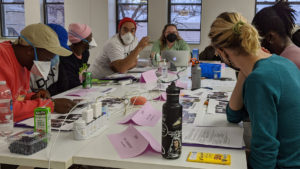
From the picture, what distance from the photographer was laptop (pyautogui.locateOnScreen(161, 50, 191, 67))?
349 centimetres

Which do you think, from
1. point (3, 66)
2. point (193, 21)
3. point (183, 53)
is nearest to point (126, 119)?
point (3, 66)

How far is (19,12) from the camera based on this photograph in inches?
288

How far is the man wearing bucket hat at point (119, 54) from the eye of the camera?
10.1 feet

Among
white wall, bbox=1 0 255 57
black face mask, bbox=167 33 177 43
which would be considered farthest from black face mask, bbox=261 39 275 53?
white wall, bbox=1 0 255 57

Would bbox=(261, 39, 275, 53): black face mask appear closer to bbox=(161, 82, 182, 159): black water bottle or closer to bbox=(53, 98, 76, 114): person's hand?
bbox=(161, 82, 182, 159): black water bottle

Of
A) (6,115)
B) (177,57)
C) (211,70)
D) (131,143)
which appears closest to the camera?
(131,143)

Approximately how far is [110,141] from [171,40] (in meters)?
3.11

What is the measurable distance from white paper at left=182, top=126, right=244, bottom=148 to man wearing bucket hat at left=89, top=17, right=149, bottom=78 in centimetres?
186

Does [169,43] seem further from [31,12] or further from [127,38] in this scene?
[31,12]

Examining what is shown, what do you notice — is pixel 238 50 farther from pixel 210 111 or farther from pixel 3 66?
pixel 3 66

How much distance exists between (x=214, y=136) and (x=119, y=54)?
2097mm

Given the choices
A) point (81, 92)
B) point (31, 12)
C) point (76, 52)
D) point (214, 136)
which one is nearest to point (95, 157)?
point (214, 136)

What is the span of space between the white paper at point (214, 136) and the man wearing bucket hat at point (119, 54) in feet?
6.10

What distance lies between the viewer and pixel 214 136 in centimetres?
121
